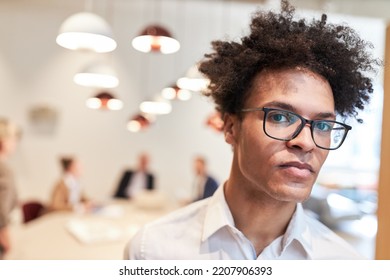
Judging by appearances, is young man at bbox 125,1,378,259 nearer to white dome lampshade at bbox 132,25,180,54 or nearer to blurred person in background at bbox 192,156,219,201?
blurred person in background at bbox 192,156,219,201

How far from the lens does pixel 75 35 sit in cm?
123

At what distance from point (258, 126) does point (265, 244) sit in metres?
0.29

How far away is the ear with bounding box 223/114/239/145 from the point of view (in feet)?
2.65

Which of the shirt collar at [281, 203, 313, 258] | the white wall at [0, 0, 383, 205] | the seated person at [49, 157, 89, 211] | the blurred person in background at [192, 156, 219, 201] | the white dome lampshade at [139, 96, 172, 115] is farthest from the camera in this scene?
the white dome lampshade at [139, 96, 172, 115]

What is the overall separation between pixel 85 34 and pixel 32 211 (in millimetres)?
994

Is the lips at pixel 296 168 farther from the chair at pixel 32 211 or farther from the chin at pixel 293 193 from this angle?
the chair at pixel 32 211

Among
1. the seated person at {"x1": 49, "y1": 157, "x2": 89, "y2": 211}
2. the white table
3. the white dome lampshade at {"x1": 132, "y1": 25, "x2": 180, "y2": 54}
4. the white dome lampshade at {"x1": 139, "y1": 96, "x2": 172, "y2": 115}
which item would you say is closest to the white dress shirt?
the white table

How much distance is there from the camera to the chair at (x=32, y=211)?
173cm

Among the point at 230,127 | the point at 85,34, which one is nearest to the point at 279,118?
the point at 230,127

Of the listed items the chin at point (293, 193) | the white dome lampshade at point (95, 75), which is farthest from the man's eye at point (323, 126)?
the white dome lampshade at point (95, 75)

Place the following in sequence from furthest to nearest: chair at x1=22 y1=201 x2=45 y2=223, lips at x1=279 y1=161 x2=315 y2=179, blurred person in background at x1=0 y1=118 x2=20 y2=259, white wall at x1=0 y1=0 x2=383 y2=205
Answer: white wall at x1=0 y1=0 x2=383 y2=205, chair at x1=22 y1=201 x2=45 y2=223, blurred person in background at x1=0 y1=118 x2=20 y2=259, lips at x1=279 y1=161 x2=315 y2=179

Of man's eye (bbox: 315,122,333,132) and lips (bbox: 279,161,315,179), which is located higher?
Answer: man's eye (bbox: 315,122,333,132)

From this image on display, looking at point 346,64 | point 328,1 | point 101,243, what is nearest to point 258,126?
point 346,64

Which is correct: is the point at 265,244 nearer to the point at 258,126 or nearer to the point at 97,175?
the point at 258,126
